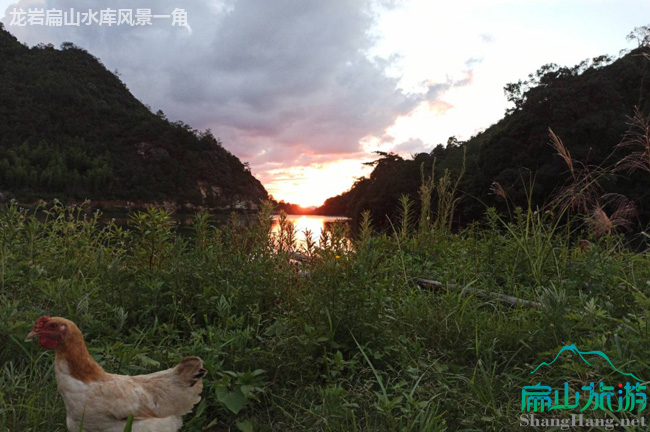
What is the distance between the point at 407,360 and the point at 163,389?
138cm

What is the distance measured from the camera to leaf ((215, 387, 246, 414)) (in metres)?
1.88

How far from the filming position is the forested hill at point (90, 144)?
123ft

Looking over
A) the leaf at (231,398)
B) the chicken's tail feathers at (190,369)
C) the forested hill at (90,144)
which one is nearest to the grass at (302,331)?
the leaf at (231,398)

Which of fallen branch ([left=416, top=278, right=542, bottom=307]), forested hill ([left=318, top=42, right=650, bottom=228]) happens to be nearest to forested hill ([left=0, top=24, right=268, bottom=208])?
forested hill ([left=318, top=42, right=650, bottom=228])

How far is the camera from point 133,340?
267 centimetres

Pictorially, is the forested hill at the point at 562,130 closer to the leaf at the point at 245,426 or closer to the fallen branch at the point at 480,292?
the fallen branch at the point at 480,292

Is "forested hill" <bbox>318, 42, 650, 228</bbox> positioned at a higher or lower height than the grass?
higher

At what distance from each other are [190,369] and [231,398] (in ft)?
1.03

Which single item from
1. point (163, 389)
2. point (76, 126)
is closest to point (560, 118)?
point (163, 389)

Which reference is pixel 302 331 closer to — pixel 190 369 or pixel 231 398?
pixel 231 398

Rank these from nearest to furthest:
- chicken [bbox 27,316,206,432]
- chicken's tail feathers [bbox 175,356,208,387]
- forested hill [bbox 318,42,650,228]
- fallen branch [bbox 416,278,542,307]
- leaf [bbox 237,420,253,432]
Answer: chicken [bbox 27,316,206,432] < chicken's tail feathers [bbox 175,356,208,387] < leaf [bbox 237,420,253,432] < fallen branch [bbox 416,278,542,307] < forested hill [bbox 318,42,650,228]

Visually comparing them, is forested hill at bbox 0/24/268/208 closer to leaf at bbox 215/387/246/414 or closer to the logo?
leaf at bbox 215/387/246/414

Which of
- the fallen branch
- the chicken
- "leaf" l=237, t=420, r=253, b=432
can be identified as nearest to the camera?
the chicken

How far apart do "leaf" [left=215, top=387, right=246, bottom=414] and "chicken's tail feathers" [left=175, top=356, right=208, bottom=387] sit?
8.5 inches
